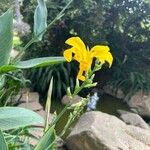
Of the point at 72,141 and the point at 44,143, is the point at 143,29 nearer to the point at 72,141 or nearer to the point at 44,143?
the point at 72,141

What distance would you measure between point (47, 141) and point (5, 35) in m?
0.28

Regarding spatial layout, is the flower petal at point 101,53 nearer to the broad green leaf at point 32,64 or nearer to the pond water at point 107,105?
the broad green leaf at point 32,64

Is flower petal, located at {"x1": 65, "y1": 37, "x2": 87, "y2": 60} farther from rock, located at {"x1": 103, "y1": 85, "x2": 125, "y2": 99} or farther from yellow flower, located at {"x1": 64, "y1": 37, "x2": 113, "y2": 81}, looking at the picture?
rock, located at {"x1": 103, "y1": 85, "x2": 125, "y2": 99}

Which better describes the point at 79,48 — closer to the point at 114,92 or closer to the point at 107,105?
the point at 107,105

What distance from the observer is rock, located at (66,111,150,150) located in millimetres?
4055

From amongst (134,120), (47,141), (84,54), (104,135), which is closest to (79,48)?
(84,54)

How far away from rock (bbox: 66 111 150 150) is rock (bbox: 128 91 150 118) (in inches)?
66.0

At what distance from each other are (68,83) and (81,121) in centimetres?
242

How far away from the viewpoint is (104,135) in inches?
163

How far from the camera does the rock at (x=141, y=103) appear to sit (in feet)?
20.6

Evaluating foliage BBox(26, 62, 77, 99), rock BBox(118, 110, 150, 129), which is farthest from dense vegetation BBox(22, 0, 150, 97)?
rock BBox(118, 110, 150, 129)

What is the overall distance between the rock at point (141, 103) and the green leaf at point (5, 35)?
528cm

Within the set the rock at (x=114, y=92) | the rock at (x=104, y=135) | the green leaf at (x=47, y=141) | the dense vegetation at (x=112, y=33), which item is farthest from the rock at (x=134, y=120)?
the green leaf at (x=47, y=141)

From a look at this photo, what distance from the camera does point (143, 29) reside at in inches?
275
